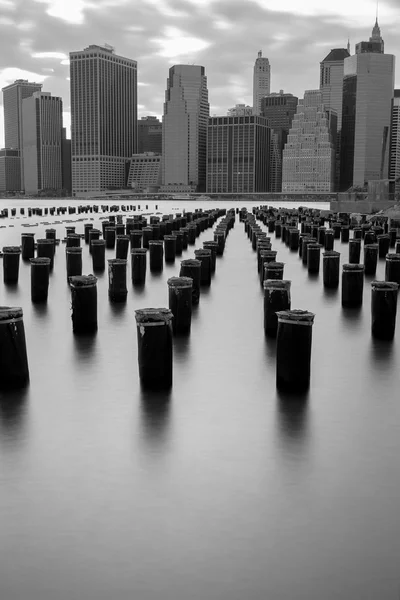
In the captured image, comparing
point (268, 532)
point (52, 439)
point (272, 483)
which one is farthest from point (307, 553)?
point (52, 439)

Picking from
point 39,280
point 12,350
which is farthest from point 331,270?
point 12,350

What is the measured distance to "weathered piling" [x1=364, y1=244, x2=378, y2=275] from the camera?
71.2ft

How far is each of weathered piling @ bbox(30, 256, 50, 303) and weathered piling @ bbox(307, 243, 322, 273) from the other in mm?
9354

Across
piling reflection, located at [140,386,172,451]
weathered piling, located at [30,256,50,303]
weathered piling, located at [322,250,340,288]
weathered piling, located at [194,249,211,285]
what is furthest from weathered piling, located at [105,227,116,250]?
piling reflection, located at [140,386,172,451]

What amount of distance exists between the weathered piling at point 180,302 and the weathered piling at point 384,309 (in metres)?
3.35

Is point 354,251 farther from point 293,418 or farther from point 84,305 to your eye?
point 293,418

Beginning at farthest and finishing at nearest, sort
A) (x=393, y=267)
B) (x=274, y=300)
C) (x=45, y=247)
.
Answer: (x=45, y=247), (x=393, y=267), (x=274, y=300)

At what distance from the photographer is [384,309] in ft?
40.2

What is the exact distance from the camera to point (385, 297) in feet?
39.7

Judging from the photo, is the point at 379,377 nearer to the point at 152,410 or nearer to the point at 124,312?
the point at 152,410

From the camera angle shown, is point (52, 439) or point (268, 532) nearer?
point (268, 532)

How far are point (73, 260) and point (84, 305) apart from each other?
7404mm

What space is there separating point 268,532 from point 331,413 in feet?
10.4

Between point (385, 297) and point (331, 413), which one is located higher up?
point (385, 297)
